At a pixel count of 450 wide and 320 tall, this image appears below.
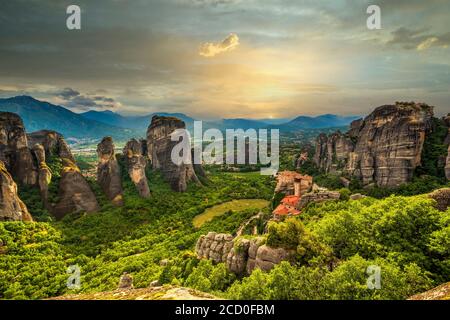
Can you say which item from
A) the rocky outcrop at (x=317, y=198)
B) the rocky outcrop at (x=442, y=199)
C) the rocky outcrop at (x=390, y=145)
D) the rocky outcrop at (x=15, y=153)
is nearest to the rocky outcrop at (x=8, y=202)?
the rocky outcrop at (x=15, y=153)

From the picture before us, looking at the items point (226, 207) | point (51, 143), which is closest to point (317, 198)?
point (226, 207)

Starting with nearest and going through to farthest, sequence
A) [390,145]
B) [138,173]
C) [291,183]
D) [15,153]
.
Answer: [291,183] → [15,153] → [390,145] → [138,173]

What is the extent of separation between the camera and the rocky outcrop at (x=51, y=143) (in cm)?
7181

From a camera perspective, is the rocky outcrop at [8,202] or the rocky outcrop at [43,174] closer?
the rocky outcrop at [8,202]

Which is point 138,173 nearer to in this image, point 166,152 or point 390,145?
point 166,152

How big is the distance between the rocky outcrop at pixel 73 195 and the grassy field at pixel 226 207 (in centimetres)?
2537

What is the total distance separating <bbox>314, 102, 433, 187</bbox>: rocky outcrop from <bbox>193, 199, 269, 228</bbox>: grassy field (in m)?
28.3

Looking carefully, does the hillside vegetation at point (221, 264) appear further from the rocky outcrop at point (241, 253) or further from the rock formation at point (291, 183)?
the rock formation at point (291, 183)

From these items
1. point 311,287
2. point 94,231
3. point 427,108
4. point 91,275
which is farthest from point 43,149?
point 427,108

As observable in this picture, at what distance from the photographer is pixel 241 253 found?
85.8 feet

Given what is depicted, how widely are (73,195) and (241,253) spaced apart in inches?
2101

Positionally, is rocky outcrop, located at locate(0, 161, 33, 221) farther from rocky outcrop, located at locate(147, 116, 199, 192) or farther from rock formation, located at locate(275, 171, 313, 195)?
rock formation, located at locate(275, 171, 313, 195)

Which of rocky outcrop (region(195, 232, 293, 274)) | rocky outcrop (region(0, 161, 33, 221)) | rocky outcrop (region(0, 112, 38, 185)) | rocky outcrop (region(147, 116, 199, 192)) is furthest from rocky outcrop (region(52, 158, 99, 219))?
rocky outcrop (region(195, 232, 293, 274))
